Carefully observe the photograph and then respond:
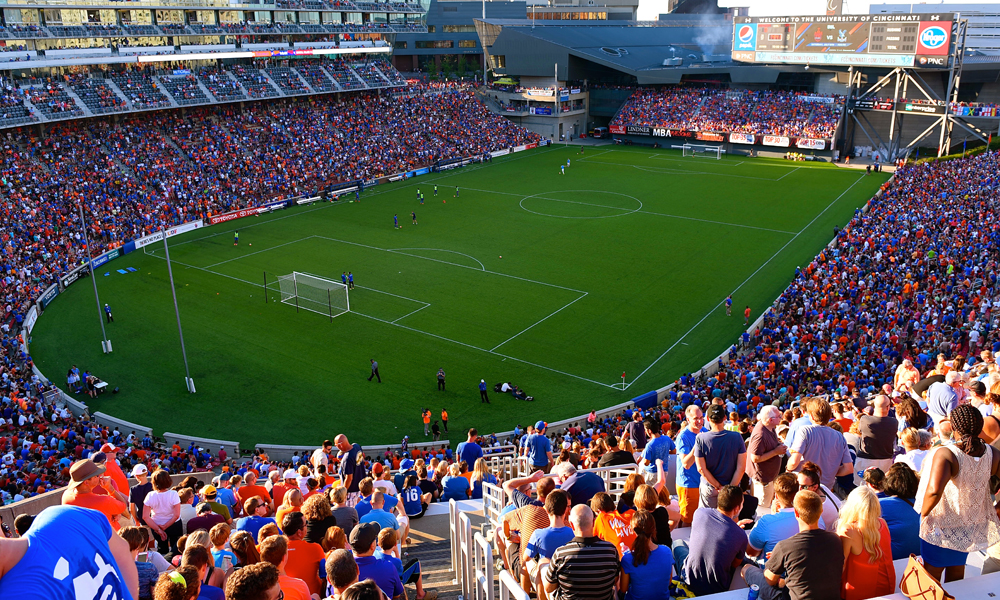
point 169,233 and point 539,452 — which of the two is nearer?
point 539,452

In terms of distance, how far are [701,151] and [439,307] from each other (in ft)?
167

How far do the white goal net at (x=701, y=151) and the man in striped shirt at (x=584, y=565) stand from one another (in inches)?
2931

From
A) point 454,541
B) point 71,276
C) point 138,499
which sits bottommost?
point 71,276

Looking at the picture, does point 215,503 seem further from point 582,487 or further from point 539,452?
point 539,452

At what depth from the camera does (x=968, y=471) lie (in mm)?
6332

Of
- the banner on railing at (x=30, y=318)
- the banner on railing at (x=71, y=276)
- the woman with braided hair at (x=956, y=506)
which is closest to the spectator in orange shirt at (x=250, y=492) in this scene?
the woman with braided hair at (x=956, y=506)

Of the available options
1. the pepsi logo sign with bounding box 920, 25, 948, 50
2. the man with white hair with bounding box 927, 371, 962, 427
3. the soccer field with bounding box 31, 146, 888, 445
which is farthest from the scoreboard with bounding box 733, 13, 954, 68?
the man with white hair with bounding box 927, 371, 962, 427

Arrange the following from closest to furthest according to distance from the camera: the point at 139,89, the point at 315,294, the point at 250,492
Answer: the point at 250,492 < the point at 315,294 < the point at 139,89

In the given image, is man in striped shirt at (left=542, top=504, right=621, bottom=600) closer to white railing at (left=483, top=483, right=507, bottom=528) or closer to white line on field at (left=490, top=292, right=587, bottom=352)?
white railing at (left=483, top=483, right=507, bottom=528)

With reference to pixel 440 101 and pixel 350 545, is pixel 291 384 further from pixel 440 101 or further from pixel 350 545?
pixel 440 101

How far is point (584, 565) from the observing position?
19.7 ft

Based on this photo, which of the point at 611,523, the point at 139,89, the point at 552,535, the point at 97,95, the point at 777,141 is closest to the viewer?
the point at 552,535

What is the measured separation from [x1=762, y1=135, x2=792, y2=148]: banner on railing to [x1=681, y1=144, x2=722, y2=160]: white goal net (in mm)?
4548

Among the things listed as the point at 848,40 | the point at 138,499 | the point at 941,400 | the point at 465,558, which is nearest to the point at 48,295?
the point at 138,499
